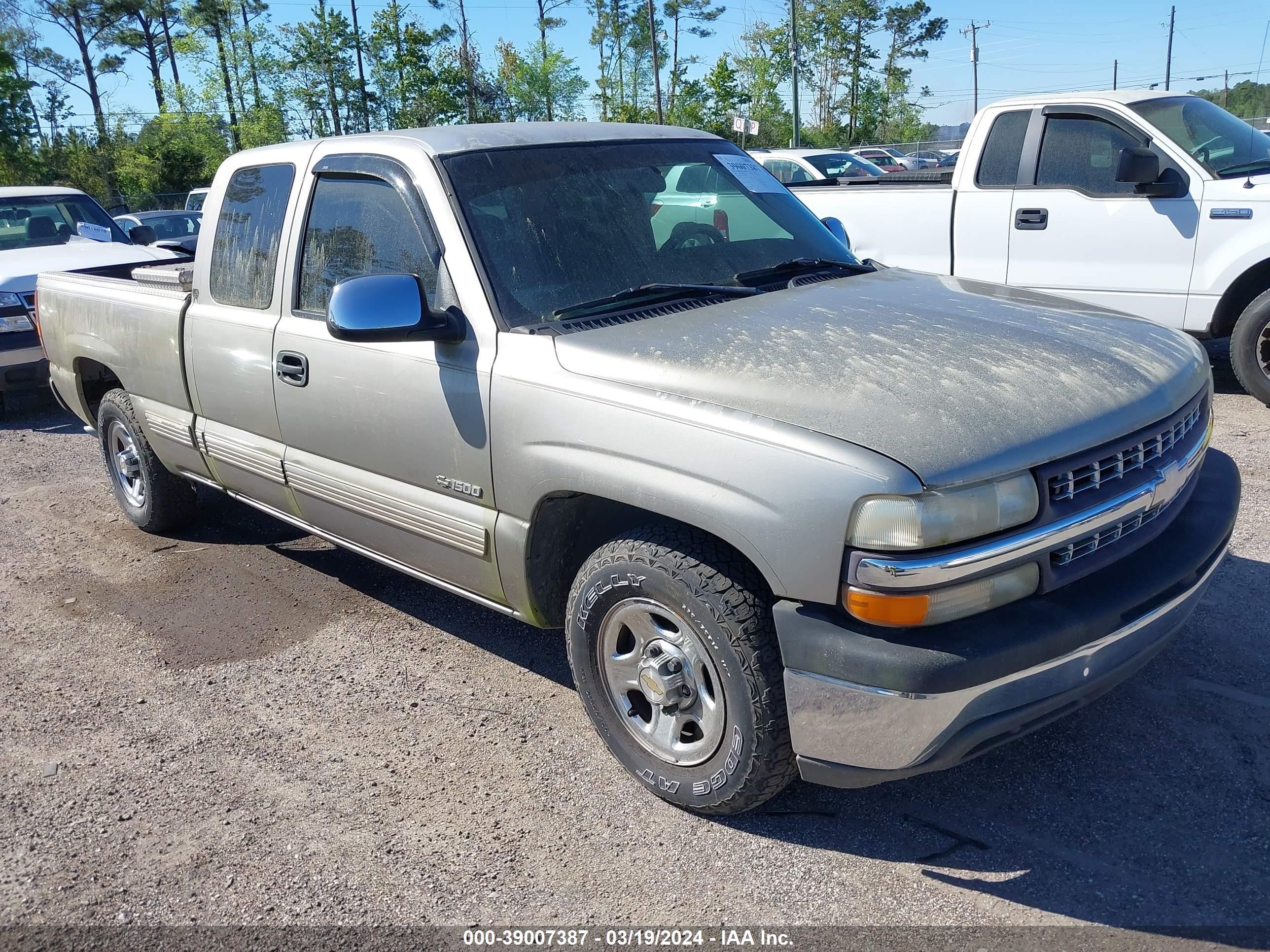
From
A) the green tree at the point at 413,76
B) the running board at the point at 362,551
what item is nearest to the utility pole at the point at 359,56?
the green tree at the point at 413,76

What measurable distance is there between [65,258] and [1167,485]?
9.41 m

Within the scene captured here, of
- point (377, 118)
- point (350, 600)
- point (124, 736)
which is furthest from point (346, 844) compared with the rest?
point (377, 118)

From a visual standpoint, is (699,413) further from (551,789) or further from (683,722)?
(551,789)

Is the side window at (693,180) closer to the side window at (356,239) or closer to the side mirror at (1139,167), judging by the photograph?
the side window at (356,239)

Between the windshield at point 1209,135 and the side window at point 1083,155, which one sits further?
the side window at point 1083,155

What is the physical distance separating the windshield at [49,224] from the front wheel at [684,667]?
8987mm

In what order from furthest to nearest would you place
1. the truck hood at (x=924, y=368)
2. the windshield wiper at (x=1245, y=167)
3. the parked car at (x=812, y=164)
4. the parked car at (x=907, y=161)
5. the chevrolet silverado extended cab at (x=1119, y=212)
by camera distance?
the parked car at (x=907, y=161), the parked car at (x=812, y=164), the windshield wiper at (x=1245, y=167), the chevrolet silverado extended cab at (x=1119, y=212), the truck hood at (x=924, y=368)

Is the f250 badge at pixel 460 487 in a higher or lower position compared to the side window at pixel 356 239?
lower

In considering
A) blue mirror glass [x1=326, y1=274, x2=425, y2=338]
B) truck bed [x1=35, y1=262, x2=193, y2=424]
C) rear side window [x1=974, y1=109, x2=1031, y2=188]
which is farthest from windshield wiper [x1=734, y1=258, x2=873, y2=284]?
rear side window [x1=974, y1=109, x2=1031, y2=188]

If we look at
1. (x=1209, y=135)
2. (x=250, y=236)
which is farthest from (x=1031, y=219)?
(x=250, y=236)

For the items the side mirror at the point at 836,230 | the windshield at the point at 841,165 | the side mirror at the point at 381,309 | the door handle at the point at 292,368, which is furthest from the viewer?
the windshield at the point at 841,165

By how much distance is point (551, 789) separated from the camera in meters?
3.27

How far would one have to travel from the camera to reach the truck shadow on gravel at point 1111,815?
266 centimetres

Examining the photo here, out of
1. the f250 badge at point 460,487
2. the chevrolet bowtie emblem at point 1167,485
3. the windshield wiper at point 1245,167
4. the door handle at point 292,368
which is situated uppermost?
the windshield wiper at point 1245,167
